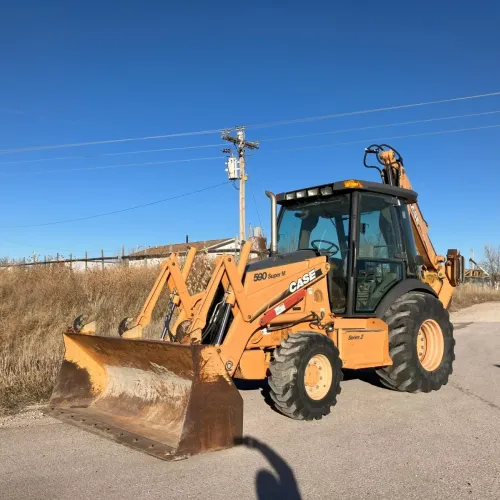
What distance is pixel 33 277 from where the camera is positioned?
12492 millimetres

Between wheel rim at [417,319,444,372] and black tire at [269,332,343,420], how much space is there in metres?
2.21

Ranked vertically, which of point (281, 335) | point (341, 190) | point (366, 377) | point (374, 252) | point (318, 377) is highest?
point (341, 190)

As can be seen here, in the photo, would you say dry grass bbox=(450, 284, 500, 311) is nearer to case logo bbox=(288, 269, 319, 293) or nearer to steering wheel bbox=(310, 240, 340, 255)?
steering wheel bbox=(310, 240, 340, 255)

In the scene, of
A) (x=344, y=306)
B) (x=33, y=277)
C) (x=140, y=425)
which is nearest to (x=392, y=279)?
(x=344, y=306)

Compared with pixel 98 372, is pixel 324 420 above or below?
below

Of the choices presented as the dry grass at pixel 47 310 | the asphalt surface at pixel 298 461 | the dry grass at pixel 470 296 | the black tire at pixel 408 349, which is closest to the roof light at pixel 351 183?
the black tire at pixel 408 349

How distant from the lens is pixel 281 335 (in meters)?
5.90

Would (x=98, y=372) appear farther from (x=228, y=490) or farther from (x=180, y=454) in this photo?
(x=228, y=490)

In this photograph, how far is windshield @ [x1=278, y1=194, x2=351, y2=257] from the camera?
6.60 metres

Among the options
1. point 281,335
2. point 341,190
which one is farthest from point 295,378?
point 341,190

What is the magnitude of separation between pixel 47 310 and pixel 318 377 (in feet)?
24.3

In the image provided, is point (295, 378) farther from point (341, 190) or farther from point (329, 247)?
point (341, 190)

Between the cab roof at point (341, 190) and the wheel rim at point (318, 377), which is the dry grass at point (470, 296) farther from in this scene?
the wheel rim at point (318, 377)

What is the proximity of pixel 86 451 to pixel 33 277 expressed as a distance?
28.9 ft
